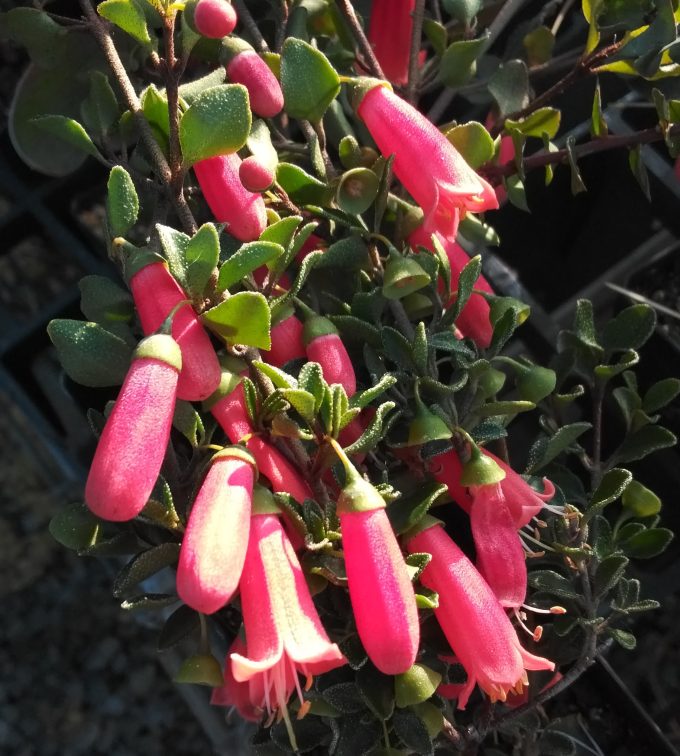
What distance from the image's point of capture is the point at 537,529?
23.6 inches

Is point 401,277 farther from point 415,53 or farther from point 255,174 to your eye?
point 415,53

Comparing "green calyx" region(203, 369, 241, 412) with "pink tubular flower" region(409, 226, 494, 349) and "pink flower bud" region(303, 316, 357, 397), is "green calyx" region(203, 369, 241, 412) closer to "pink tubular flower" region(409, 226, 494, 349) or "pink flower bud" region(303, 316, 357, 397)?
"pink flower bud" region(303, 316, 357, 397)

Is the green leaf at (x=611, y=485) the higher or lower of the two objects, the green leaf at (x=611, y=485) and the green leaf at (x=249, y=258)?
the lower

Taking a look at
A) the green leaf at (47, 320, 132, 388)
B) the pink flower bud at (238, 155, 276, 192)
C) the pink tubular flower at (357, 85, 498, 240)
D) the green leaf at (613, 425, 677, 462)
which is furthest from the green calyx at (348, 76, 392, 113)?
the green leaf at (613, 425, 677, 462)

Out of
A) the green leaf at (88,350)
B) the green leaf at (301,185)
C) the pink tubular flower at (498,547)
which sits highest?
the green leaf at (88,350)

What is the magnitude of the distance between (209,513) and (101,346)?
125mm

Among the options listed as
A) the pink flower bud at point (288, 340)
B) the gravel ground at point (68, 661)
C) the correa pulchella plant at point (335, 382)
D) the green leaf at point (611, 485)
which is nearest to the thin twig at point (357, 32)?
the correa pulchella plant at point (335, 382)

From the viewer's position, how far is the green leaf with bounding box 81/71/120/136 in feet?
1.86

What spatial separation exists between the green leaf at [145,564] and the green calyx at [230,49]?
0.94ft

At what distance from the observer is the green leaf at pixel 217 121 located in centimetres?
44

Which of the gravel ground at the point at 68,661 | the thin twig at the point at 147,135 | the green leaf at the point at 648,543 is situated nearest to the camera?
the thin twig at the point at 147,135

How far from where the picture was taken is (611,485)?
0.55 metres

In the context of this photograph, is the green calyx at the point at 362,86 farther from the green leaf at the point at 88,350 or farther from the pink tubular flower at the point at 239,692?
the pink tubular flower at the point at 239,692

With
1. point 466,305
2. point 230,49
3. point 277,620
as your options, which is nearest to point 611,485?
point 466,305
